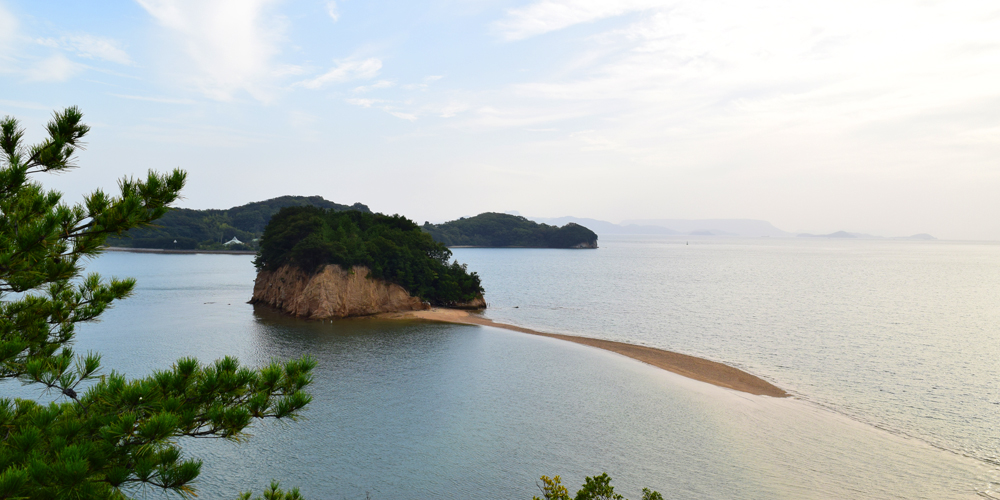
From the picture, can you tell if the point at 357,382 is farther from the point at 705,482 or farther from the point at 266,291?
the point at 266,291

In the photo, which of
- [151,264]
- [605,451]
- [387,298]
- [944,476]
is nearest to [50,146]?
[605,451]

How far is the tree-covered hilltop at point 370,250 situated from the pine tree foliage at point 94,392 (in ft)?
139

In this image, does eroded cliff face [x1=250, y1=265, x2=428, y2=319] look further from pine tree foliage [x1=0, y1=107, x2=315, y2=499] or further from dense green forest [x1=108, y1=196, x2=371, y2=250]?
dense green forest [x1=108, y1=196, x2=371, y2=250]

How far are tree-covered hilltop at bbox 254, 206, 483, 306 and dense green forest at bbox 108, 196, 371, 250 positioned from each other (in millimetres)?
80271

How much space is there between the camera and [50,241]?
6441 millimetres

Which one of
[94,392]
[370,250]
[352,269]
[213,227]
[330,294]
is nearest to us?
[94,392]

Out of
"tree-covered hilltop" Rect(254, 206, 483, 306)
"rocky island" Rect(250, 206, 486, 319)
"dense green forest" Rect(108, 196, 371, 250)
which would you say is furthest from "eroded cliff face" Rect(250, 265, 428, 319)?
"dense green forest" Rect(108, 196, 371, 250)

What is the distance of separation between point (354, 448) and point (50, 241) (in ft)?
48.7

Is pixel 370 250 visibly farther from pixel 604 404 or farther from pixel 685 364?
pixel 604 404

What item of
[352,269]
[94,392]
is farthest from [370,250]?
[94,392]

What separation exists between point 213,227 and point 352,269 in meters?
139

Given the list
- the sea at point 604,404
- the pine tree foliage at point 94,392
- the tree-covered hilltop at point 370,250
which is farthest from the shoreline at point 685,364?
the pine tree foliage at point 94,392

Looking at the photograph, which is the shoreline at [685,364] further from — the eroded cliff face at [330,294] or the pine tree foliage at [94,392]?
the pine tree foliage at [94,392]

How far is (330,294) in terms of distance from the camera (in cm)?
A: 4841
